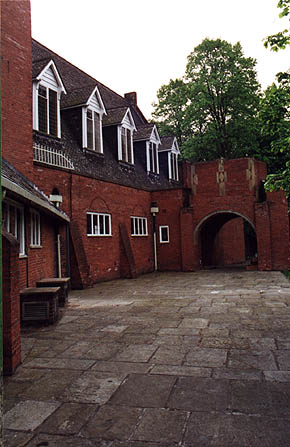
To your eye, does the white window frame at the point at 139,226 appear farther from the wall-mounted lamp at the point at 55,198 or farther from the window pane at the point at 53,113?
the wall-mounted lamp at the point at 55,198

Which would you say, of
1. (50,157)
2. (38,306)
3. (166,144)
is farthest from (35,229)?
(166,144)

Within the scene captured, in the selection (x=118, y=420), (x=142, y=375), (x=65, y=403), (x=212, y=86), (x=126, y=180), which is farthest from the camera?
(x=212, y=86)

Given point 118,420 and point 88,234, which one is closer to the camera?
point 118,420

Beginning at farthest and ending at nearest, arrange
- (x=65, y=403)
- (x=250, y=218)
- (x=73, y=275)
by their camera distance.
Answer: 1. (x=250, y=218)
2. (x=73, y=275)
3. (x=65, y=403)

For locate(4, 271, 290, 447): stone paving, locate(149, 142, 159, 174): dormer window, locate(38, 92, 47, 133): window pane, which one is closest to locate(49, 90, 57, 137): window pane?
locate(38, 92, 47, 133): window pane

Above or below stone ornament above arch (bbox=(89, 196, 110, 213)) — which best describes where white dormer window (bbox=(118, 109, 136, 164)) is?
above

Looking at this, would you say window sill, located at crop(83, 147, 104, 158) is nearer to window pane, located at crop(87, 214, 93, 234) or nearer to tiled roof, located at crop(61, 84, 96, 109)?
tiled roof, located at crop(61, 84, 96, 109)

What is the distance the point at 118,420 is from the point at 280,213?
17.1m

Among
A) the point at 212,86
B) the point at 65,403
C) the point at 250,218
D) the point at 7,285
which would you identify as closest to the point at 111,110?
the point at 250,218

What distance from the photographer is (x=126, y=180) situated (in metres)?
18.3

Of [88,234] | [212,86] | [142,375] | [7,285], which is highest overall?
[212,86]

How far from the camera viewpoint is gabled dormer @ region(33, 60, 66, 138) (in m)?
12.9

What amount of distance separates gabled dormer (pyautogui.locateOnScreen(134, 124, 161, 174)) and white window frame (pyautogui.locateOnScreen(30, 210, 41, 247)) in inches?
476

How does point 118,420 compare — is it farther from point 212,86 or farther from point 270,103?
point 212,86
